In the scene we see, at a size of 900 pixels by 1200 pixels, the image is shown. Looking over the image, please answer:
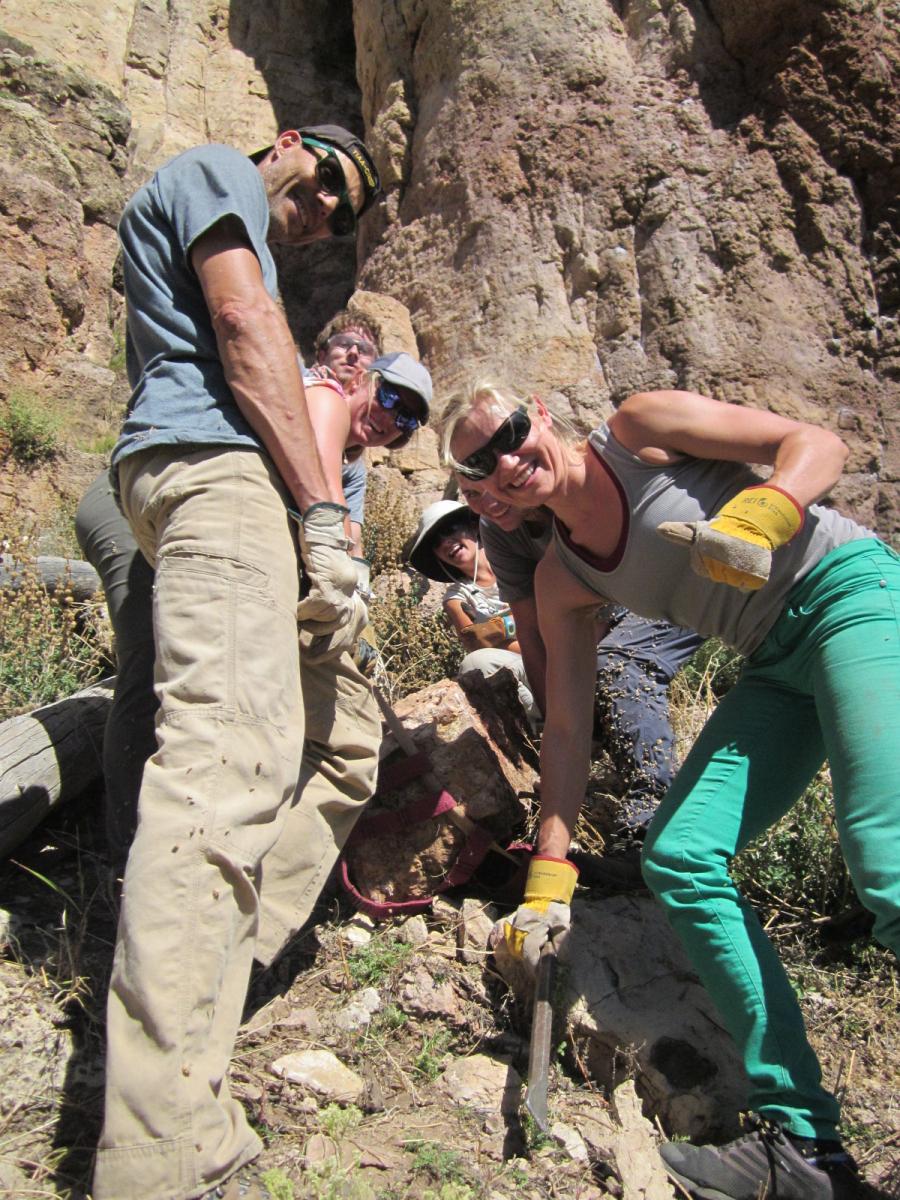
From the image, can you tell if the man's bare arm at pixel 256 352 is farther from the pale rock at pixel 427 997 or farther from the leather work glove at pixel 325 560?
the pale rock at pixel 427 997

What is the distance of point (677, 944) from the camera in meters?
2.71

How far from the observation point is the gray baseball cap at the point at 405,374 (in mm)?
3104

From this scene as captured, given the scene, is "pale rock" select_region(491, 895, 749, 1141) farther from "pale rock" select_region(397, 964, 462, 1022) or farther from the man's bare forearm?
the man's bare forearm

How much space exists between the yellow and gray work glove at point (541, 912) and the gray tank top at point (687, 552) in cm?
71

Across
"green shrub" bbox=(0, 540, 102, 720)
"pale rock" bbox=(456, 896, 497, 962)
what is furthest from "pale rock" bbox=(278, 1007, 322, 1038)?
"green shrub" bbox=(0, 540, 102, 720)

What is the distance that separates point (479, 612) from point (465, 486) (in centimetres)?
170

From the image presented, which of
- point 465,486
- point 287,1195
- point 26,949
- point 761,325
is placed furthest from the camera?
point 761,325

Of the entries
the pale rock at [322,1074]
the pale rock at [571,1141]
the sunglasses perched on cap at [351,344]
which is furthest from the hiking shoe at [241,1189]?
the sunglasses perched on cap at [351,344]

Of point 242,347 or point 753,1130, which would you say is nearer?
point 753,1130

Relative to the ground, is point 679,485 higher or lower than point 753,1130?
higher

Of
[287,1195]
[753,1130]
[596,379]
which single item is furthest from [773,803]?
[596,379]

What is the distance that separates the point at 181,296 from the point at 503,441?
→ 0.86m

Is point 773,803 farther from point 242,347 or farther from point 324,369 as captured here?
point 324,369

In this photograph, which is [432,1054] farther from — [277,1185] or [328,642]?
[328,642]
